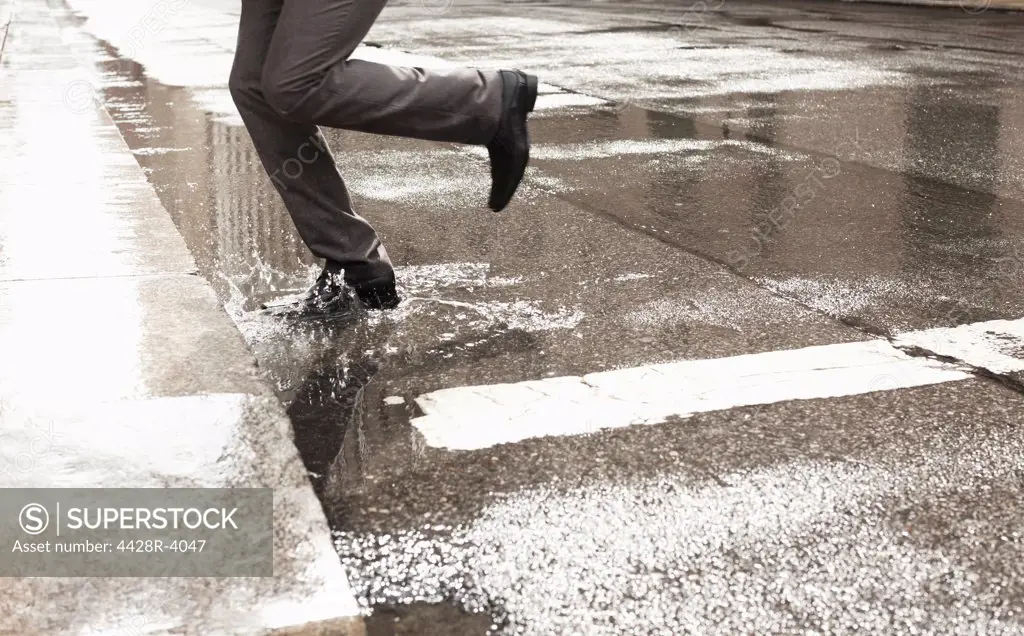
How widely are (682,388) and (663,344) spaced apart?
1.31 ft

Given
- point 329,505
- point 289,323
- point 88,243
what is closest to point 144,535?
point 329,505

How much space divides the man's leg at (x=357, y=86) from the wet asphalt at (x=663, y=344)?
664mm

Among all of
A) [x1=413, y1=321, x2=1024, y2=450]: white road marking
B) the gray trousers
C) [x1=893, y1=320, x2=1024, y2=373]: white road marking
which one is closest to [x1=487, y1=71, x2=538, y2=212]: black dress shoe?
the gray trousers

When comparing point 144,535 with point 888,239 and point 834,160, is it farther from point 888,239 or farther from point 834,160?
point 834,160

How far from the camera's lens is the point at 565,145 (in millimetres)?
7664

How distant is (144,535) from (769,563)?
1.22 m

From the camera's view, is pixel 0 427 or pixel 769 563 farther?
pixel 0 427

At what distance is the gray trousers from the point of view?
3.53 m

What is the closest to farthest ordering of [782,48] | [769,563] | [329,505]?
[769,563], [329,505], [782,48]

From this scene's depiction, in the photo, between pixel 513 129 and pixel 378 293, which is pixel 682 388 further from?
pixel 378 293

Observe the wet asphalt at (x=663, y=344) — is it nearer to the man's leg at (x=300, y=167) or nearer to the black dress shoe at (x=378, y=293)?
the black dress shoe at (x=378, y=293)

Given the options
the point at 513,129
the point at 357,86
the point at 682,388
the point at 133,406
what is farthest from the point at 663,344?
the point at 133,406

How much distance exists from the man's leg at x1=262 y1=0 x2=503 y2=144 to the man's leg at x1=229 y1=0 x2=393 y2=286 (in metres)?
0.23

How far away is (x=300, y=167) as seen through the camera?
394 cm
